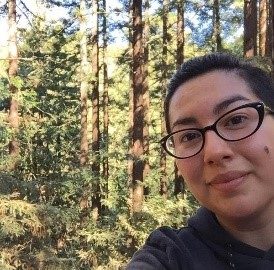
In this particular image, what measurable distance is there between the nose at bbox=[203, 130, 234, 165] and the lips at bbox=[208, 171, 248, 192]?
0.04 m

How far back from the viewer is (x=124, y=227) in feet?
39.2

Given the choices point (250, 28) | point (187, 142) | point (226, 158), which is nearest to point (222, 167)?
point (226, 158)

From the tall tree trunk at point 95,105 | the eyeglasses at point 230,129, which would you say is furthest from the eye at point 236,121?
the tall tree trunk at point 95,105

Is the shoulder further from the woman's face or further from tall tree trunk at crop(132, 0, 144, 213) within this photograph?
tall tree trunk at crop(132, 0, 144, 213)

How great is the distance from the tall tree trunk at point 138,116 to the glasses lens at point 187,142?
10554mm

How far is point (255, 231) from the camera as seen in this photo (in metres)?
1.52

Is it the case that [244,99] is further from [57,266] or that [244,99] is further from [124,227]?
[124,227]

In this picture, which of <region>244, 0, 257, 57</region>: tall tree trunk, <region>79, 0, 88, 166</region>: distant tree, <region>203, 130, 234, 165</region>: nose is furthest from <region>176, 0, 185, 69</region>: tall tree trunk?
<region>203, 130, 234, 165</region>: nose

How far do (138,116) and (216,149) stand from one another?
37.2 feet

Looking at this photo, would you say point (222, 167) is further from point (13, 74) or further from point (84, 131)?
point (84, 131)

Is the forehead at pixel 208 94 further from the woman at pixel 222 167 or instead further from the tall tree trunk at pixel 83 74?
the tall tree trunk at pixel 83 74

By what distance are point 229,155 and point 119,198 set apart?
16559 mm

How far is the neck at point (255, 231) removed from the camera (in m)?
1.50

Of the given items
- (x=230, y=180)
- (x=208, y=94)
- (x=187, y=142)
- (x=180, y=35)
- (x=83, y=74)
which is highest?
(x=180, y=35)
